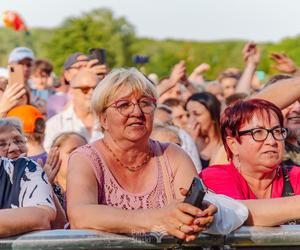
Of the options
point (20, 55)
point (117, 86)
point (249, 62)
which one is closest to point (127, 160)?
point (117, 86)

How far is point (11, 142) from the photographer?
16.5 feet

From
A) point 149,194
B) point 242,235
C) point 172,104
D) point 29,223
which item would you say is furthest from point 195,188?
point 172,104

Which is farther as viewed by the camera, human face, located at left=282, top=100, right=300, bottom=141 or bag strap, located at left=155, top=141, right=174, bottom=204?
human face, located at left=282, top=100, right=300, bottom=141

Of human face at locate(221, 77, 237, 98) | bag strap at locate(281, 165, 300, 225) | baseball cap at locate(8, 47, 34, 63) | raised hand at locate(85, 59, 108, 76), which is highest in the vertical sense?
baseball cap at locate(8, 47, 34, 63)

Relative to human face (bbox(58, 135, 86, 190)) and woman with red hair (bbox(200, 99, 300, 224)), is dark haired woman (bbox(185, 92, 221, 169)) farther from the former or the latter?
woman with red hair (bbox(200, 99, 300, 224))

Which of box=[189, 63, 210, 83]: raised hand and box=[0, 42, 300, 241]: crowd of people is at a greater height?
box=[189, 63, 210, 83]: raised hand

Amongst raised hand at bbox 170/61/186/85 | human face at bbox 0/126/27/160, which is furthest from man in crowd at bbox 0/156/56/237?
raised hand at bbox 170/61/186/85

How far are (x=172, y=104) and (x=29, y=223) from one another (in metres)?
6.62

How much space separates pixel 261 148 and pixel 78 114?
424cm

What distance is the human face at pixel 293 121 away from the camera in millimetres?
6379

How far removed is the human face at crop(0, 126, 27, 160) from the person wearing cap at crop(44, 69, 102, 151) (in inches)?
123

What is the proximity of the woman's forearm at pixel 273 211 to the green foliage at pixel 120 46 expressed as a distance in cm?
2366

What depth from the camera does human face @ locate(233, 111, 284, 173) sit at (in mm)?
4387

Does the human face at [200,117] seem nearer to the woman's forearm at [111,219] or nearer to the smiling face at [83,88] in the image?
the smiling face at [83,88]
